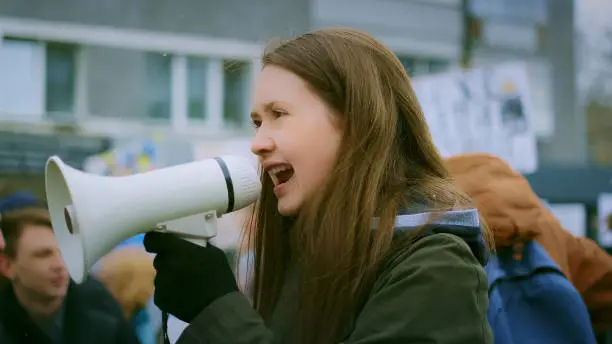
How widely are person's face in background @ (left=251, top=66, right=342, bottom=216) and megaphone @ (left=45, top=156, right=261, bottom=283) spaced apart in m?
0.09

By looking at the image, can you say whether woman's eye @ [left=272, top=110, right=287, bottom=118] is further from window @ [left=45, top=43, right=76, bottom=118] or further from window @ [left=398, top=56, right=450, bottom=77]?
window @ [left=398, top=56, right=450, bottom=77]

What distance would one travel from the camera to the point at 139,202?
126cm

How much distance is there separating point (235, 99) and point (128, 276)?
0.80 m

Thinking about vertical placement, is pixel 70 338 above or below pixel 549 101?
below

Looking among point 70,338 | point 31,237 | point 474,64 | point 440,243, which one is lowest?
point 70,338

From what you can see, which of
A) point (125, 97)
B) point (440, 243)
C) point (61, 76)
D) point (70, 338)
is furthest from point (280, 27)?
point (440, 243)

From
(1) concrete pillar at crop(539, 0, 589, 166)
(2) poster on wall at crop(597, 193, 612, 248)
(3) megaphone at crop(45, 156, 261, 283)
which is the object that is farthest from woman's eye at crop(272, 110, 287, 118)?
(2) poster on wall at crop(597, 193, 612, 248)

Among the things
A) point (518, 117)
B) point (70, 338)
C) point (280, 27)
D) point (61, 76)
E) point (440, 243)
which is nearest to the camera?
point (440, 243)

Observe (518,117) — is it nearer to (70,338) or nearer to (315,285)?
(70,338)

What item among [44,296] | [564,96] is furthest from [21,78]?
[564,96]

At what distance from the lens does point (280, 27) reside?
2.94 metres

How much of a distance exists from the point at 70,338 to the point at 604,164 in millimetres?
2802

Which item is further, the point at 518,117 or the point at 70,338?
the point at 518,117

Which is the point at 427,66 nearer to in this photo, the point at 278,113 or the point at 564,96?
the point at 564,96
